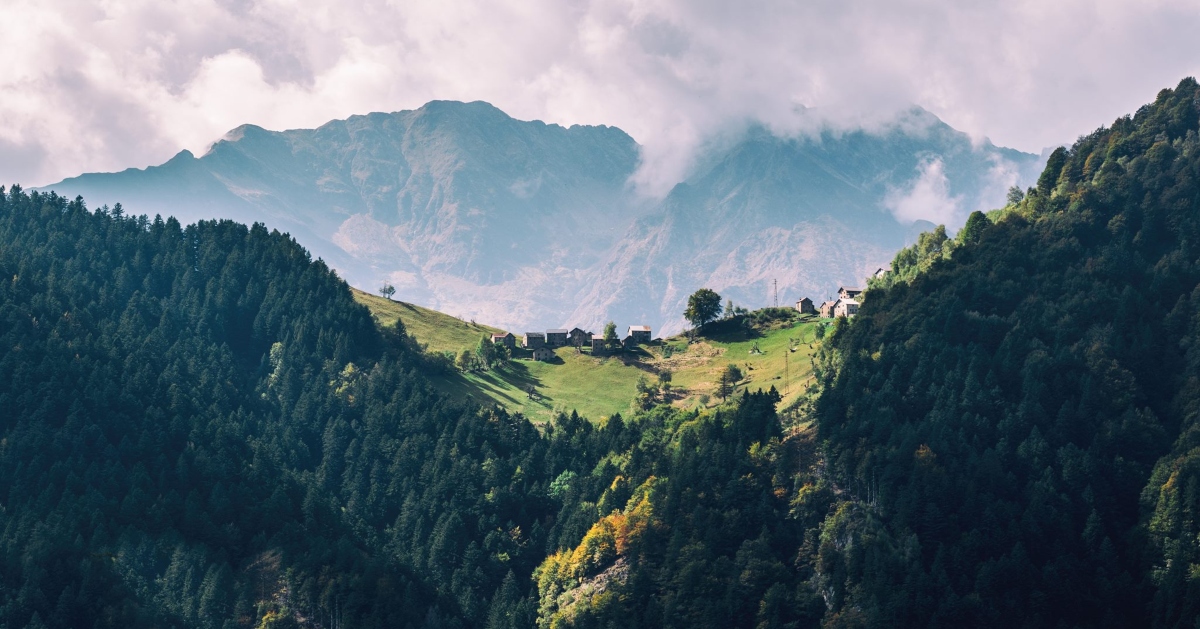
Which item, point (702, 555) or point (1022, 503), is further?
point (702, 555)

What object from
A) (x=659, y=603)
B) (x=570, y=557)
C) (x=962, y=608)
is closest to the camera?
(x=962, y=608)

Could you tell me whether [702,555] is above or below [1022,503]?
below

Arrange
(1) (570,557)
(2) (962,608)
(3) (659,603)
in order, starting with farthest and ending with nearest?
(1) (570,557) → (3) (659,603) → (2) (962,608)

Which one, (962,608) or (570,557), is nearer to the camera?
(962,608)

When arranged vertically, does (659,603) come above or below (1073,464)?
below

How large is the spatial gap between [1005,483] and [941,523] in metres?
10.8

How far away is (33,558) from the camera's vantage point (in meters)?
178

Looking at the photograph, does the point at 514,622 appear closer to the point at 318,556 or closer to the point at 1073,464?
the point at 318,556

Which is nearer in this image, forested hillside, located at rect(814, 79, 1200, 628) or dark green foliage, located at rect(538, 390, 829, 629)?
forested hillside, located at rect(814, 79, 1200, 628)

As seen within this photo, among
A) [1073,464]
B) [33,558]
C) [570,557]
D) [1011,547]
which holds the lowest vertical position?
[33,558]

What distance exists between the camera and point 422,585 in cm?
19700

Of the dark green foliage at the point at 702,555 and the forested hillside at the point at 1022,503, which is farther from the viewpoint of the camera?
the dark green foliage at the point at 702,555

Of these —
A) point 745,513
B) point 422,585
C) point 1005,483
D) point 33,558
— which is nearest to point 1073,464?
point 1005,483

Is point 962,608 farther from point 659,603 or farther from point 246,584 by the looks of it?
point 246,584
